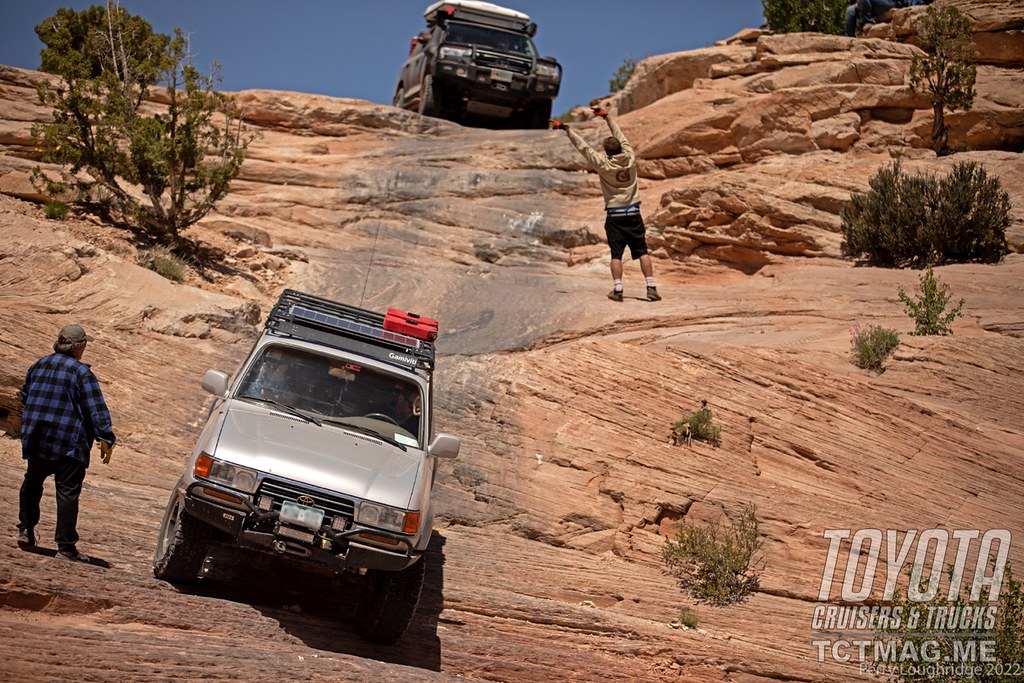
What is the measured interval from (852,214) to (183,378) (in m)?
9.23

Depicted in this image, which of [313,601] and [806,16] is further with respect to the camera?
[806,16]

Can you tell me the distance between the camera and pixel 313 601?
7117 millimetres

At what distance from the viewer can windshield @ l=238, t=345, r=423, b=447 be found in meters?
7.00

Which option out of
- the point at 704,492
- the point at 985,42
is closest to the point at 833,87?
the point at 985,42

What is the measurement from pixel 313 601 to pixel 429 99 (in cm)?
1391

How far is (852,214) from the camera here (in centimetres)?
1375

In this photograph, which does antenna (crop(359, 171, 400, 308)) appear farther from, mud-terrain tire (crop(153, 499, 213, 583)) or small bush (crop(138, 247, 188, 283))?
mud-terrain tire (crop(153, 499, 213, 583))

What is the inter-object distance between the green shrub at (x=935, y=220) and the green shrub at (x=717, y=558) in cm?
568

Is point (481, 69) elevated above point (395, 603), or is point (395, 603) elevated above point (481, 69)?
point (481, 69)

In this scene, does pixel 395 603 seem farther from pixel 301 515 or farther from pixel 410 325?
pixel 410 325

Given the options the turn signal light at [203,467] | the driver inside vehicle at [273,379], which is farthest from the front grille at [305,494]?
the driver inside vehicle at [273,379]

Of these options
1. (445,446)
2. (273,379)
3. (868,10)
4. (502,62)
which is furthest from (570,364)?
(868,10)

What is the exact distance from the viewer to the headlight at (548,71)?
18.8 m

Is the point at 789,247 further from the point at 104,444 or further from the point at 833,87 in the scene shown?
the point at 104,444
